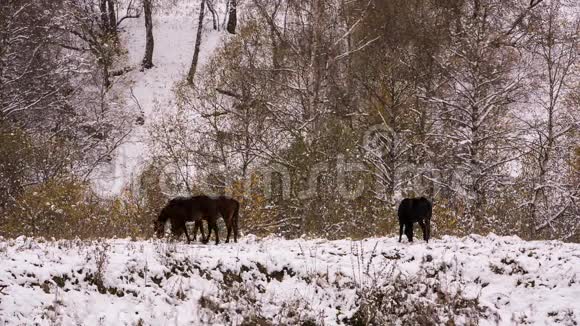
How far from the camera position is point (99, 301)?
9.96m

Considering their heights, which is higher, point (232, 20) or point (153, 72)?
point (232, 20)

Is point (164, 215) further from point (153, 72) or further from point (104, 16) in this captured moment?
point (104, 16)

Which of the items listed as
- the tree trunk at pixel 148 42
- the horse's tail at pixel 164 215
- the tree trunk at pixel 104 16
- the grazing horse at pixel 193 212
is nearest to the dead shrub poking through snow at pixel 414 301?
the grazing horse at pixel 193 212

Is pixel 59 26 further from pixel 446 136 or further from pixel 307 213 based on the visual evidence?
pixel 446 136

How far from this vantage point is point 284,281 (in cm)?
1183

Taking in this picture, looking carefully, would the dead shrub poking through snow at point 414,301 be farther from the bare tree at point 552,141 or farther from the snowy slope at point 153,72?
the snowy slope at point 153,72

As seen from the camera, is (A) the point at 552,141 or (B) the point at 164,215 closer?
(B) the point at 164,215

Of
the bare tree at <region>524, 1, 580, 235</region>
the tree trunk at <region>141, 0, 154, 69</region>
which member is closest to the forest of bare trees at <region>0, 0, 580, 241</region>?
the bare tree at <region>524, 1, 580, 235</region>

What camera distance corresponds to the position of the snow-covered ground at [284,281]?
9.99 m

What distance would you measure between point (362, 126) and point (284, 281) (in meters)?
17.3

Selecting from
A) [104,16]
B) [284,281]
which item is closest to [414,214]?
[284,281]

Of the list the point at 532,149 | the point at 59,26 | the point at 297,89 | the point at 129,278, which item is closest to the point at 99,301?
the point at 129,278

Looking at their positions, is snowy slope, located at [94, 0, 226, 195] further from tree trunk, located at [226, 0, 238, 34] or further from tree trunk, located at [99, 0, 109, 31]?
tree trunk, located at [99, 0, 109, 31]

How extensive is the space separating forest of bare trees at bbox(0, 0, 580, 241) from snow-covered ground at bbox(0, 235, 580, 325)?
9089 mm
